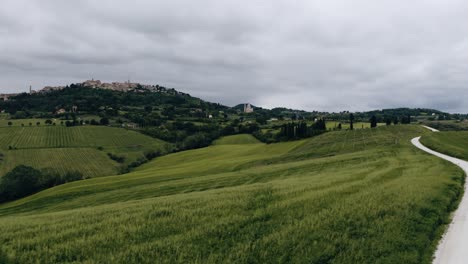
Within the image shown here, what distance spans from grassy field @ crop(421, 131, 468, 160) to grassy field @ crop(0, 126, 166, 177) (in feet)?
280

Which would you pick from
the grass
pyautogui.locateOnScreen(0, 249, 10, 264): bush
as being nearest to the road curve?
pyautogui.locateOnScreen(0, 249, 10, 264): bush

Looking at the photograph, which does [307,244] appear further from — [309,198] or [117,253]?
[117,253]

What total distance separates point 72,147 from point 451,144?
126 m

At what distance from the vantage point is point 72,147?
121 meters

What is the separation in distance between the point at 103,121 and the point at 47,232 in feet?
583

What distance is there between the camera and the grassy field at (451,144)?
3856 cm

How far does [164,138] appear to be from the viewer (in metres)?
158

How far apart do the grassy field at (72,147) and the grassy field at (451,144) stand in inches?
3361

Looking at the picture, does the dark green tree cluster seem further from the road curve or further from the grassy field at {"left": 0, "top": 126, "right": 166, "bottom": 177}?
the road curve

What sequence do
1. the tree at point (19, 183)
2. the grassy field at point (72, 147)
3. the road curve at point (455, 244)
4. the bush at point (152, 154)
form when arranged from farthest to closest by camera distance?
the bush at point (152, 154) → the grassy field at point (72, 147) → the tree at point (19, 183) → the road curve at point (455, 244)

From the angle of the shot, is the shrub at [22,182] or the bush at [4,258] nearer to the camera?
the bush at [4,258]

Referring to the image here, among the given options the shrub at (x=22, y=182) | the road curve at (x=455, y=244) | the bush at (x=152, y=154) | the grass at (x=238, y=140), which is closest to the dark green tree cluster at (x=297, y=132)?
the grass at (x=238, y=140)


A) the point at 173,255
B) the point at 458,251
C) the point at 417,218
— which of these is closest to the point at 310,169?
the point at 417,218

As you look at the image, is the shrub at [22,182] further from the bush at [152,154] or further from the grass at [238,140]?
the grass at [238,140]
